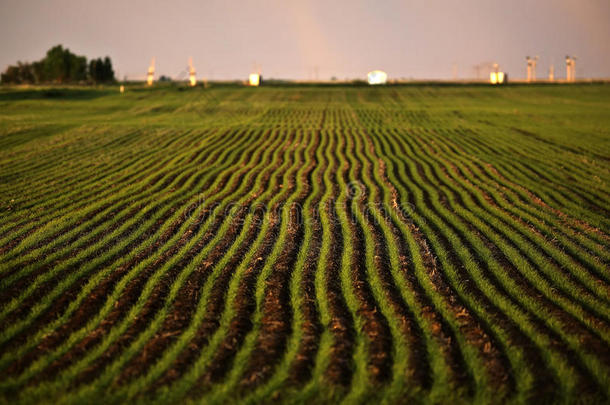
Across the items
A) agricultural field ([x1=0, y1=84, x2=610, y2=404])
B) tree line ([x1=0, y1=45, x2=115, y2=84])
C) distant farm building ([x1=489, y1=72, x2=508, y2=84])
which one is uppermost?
tree line ([x1=0, y1=45, x2=115, y2=84])

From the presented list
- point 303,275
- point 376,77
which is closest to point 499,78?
point 376,77

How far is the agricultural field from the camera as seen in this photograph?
21.3 feet

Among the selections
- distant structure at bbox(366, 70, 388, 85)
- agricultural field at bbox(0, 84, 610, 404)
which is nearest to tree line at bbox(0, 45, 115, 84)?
distant structure at bbox(366, 70, 388, 85)

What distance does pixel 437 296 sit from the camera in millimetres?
9172

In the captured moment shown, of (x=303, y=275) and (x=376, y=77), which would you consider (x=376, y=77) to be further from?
(x=303, y=275)

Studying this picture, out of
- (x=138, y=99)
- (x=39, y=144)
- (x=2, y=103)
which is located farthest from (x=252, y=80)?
(x=39, y=144)

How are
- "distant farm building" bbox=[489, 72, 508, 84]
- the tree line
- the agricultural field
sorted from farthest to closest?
the tree line, "distant farm building" bbox=[489, 72, 508, 84], the agricultural field

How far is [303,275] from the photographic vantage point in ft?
33.4

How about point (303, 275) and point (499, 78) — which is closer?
point (303, 275)

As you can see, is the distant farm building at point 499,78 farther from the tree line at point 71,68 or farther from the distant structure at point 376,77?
the tree line at point 71,68

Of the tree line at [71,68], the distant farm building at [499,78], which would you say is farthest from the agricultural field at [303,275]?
the tree line at [71,68]

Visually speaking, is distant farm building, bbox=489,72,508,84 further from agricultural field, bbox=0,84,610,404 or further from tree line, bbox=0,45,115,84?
tree line, bbox=0,45,115,84

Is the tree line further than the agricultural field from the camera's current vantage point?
Yes

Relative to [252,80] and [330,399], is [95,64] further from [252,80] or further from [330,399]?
[330,399]
